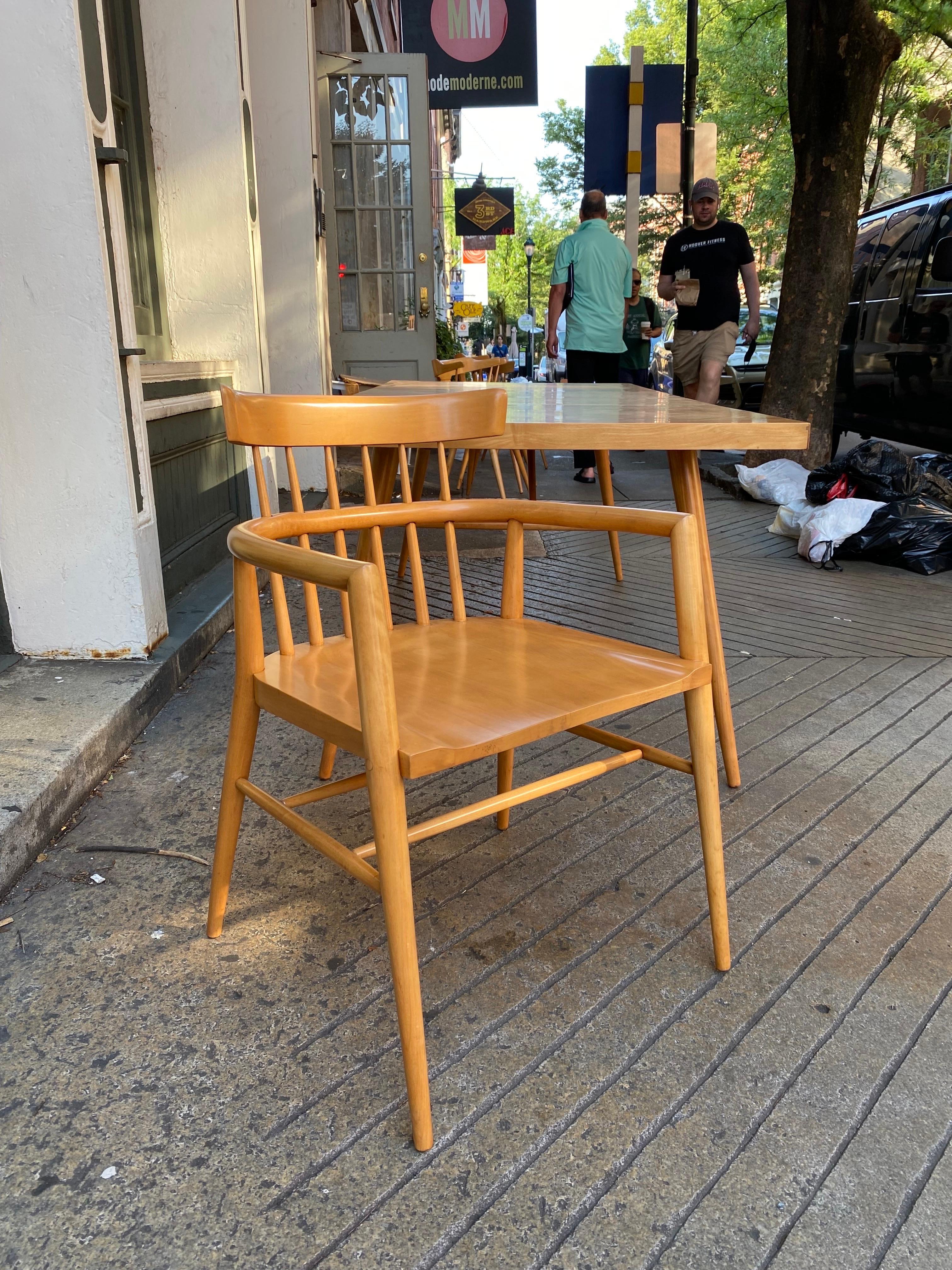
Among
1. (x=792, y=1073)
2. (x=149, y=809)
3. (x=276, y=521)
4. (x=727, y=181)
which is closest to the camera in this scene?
(x=792, y=1073)

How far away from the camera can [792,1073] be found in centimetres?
156

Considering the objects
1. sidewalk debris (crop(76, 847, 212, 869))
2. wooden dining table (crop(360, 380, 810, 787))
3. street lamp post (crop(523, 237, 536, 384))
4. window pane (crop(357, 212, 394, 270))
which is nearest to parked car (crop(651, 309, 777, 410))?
window pane (crop(357, 212, 394, 270))

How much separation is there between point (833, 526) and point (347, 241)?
4.82m

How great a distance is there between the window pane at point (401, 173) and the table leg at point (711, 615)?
621 cm

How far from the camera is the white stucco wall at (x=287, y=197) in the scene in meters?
5.99

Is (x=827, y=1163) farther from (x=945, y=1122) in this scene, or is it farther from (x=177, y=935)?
(x=177, y=935)

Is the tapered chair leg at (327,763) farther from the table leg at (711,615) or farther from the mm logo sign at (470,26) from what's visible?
the mm logo sign at (470,26)

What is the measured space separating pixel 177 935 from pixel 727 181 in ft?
95.3

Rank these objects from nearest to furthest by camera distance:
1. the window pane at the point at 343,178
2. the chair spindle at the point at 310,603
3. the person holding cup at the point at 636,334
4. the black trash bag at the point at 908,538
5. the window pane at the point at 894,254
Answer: the chair spindle at the point at 310,603, the black trash bag at the point at 908,538, the window pane at the point at 894,254, the window pane at the point at 343,178, the person holding cup at the point at 636,334

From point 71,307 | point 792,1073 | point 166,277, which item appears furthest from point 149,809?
point 166,277

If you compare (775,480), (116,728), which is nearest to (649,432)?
(116,728)

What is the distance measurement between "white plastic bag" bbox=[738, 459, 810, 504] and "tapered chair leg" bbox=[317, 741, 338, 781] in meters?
4.80

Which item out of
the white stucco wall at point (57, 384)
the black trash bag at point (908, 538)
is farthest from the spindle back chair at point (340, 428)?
the black trash bag at point (908, 538)

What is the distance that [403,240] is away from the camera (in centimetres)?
794
